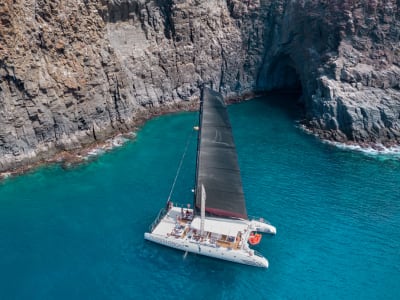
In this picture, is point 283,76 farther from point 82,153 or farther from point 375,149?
point 82,153

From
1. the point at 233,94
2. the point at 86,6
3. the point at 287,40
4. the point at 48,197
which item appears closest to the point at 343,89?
the point at 287,40

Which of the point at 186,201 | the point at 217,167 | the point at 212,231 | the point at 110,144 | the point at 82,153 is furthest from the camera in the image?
the point at 110,144

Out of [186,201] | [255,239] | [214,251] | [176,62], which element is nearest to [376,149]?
[255,239]

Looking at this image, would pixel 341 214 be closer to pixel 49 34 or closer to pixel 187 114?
pixel 187 114

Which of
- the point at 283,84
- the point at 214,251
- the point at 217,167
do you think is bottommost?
the point at 214,251

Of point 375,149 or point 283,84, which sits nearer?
point 375,149

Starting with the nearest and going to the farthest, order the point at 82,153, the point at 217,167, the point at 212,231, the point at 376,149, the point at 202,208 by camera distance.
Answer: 1. the point at 202,208
2. the point at 212,231
3. the point at 217,167
4. the point at 82,153
5. the point at 376,149

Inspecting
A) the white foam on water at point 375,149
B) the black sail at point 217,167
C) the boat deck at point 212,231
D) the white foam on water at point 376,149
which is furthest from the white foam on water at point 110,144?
the white foam on water at point 376,149

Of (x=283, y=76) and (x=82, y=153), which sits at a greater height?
(x=283, y=76)
